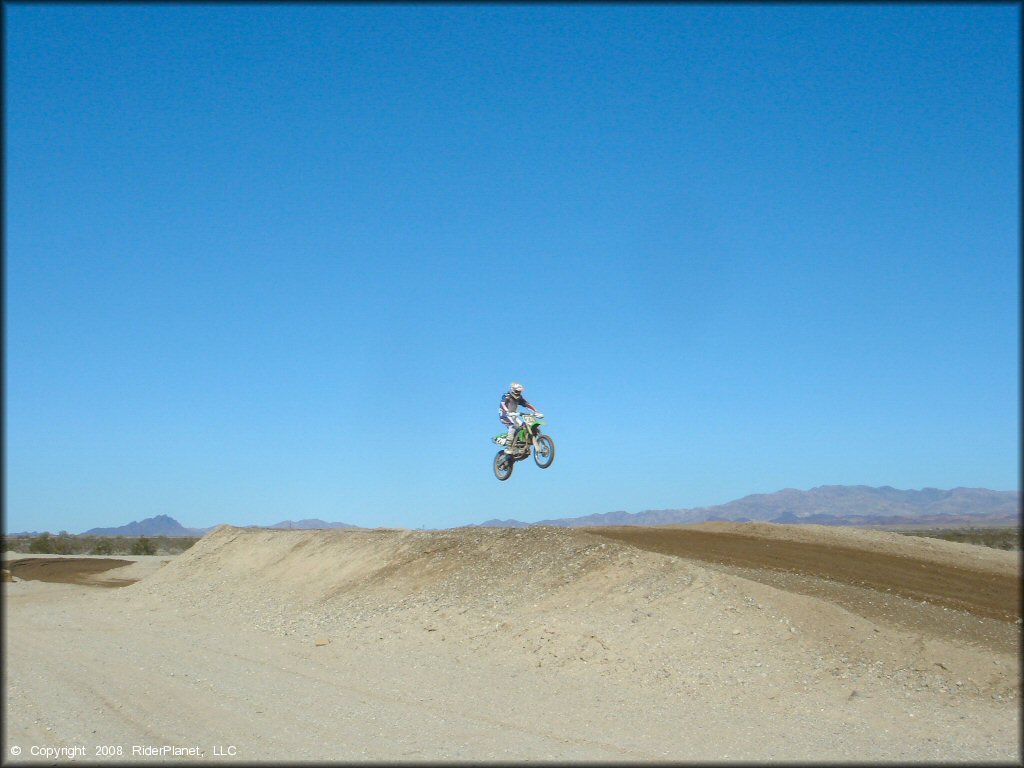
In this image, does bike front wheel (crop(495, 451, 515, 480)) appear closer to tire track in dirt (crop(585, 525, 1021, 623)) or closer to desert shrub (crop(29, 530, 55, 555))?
tire track in dirt (crop(585, 525, 1021, 623))

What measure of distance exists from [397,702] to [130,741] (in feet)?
16.2

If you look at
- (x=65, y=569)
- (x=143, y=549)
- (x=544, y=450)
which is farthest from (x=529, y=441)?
(x=143, y=549)

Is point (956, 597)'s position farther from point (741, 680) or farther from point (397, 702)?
point (397, 702)

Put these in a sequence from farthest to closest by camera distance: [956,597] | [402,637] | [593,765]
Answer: [402,637], [956,597], [593,765]

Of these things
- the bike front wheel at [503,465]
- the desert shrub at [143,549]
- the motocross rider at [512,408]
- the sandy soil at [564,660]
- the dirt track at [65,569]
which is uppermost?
the motocross rider at [512,408]

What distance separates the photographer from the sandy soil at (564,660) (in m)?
12.5

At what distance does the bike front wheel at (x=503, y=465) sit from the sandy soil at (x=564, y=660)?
1875 millimetres

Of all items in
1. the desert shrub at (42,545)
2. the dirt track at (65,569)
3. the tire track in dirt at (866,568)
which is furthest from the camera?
the desert shrub at (42,545)

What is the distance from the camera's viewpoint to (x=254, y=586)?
96.8ft

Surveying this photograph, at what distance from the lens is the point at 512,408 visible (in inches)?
989

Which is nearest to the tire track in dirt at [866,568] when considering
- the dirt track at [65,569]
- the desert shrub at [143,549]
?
the dirt track at [65,569]

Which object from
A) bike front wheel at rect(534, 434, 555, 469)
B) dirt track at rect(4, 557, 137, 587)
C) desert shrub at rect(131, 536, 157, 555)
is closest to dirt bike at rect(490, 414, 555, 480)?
bike front wheel at rect(534, 434, 555, 469)

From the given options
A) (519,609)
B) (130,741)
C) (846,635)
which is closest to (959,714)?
(846,635)

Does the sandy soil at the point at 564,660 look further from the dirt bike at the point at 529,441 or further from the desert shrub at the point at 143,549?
the desert shrub at the point at 143,549
